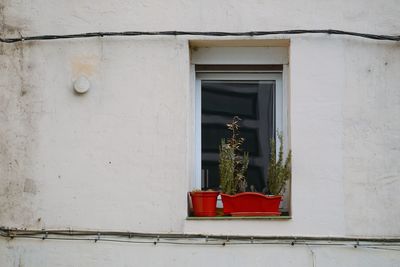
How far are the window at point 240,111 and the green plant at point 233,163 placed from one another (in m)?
0.06

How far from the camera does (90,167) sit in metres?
5.35

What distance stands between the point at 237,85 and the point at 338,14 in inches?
43.2

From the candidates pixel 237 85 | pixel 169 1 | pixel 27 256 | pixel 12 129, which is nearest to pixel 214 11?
pixel 169 1

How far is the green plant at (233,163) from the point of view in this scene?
210 inches


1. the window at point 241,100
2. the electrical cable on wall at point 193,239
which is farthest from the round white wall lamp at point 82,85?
the electrical cable on wall at point 193,239

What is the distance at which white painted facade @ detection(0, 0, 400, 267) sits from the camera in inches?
205

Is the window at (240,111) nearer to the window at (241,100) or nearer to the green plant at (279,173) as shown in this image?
the window at (241,100)

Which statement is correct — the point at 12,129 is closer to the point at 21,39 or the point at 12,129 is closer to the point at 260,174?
the point at 21,39

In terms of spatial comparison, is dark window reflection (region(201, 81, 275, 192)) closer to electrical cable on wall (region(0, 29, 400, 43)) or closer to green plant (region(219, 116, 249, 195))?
green plant (region(219, 116, 249, 195))

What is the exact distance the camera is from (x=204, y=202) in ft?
17.4

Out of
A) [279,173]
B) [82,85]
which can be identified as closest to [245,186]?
[279,173]

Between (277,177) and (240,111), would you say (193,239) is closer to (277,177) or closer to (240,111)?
(277,177)

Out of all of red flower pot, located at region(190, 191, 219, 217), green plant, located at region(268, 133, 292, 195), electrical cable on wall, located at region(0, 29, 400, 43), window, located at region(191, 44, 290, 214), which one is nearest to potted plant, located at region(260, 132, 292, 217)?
green plant, located at region(268, 133, 292, 195)

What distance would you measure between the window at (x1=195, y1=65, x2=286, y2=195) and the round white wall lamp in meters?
1.00
